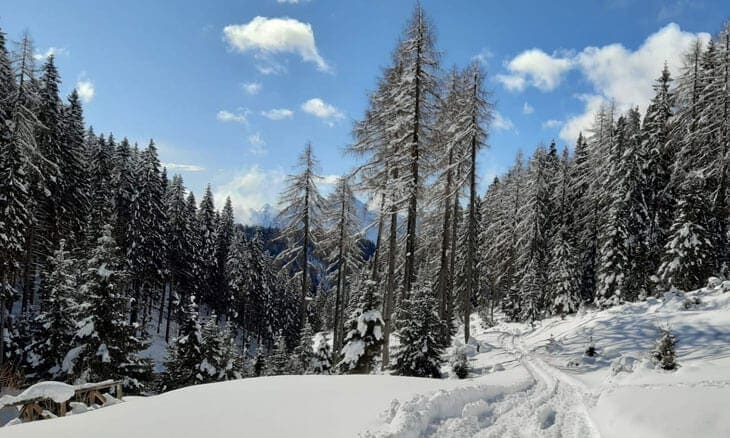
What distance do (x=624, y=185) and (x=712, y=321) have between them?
16.7 meters

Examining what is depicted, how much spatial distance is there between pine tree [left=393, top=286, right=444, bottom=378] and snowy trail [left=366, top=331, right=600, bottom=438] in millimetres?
3752

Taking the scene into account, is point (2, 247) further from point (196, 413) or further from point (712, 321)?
point (712, 321)

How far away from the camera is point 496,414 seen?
8.25 metres

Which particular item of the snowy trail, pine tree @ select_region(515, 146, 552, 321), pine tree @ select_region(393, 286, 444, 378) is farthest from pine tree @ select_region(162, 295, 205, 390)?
pine tree @ select_region(515, 146, 552, 321)

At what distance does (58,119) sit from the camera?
3114cm

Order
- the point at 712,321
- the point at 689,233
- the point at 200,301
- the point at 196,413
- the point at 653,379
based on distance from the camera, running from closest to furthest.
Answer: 1. the point at 196,413
2. the point at 653,379
3. the point at 712,321
4. the point at 689,233
5. the point at 200,301

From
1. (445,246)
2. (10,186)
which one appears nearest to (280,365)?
(445,246)

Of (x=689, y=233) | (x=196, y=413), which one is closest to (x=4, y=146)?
(x=196, y=413)

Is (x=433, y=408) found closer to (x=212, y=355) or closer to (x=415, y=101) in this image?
(x=415, y=101)

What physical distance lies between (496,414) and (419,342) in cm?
659

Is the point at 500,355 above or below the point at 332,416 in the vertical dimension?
below

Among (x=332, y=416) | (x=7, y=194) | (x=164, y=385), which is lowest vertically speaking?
(x=164, y=385)

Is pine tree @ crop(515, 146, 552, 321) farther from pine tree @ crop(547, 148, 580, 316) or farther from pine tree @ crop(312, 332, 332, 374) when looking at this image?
pine tree @ crop(312, 332, 332, 374)

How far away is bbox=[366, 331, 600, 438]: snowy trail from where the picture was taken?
6539mm
